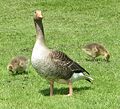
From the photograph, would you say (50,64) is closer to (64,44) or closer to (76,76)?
(76,76)

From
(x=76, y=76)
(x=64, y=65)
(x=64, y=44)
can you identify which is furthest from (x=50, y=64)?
(x=64, y=44)

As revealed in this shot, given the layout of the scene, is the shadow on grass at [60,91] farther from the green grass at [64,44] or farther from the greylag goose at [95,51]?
the greylag goose at [95,51]

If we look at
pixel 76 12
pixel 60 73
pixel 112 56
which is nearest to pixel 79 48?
pixel 112 56

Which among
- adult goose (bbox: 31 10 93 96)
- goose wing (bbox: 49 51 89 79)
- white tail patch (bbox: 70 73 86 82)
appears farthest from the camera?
white tail patch (bbox: 70 73 86 82)

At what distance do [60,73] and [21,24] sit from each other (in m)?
12.3

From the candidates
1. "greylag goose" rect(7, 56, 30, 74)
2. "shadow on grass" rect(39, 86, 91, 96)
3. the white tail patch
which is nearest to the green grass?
"shadow on grass" rect(39, 86, 91, 96)

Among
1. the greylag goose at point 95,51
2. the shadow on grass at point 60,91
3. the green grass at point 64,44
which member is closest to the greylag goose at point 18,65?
the green grass at point 64,44

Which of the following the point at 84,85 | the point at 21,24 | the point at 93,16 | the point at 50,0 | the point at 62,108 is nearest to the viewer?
the point at 62,108

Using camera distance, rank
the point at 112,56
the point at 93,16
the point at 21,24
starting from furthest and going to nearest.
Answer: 1. the point at 93,16
2. the point at 21,24
3. the point at 112,56

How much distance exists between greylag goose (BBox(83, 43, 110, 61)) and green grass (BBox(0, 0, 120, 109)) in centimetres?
25

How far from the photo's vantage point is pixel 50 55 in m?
9.38

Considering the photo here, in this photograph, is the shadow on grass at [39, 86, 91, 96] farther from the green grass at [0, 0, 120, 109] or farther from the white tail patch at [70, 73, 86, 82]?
the white tail patch at [70, 73, 86, 82]

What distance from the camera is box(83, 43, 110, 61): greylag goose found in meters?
13.7

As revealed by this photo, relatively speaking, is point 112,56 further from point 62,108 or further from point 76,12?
point 76,12
